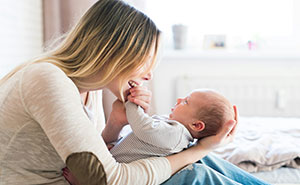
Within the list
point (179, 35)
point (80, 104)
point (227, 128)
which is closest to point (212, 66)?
point (179, 35)

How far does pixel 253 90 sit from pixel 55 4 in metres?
1.72

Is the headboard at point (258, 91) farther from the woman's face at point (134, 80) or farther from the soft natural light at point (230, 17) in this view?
the woman's face at point (134, 80)

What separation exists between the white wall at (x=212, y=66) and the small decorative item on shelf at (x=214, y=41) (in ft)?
0.35

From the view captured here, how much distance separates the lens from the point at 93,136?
96 cm

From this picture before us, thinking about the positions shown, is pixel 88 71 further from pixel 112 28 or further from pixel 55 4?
pixel 55 4

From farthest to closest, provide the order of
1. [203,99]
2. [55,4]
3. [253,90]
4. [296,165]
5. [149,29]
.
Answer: [253,90], [55,4], [296,165], [203,99], [149,29]

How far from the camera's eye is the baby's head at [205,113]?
1.29 meters

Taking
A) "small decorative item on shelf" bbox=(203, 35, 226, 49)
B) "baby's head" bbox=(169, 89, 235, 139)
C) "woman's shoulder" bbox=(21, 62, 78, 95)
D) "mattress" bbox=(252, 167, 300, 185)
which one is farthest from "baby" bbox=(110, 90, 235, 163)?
"small decorative item on shelf" bbox=(203, 35, 226, 49)

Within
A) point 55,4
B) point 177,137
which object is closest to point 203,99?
point 177,137

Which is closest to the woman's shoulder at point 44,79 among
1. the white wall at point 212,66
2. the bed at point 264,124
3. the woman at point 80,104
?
the woman at point 80,104

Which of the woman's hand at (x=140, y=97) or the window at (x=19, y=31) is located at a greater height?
the window at (x=19, y=31)

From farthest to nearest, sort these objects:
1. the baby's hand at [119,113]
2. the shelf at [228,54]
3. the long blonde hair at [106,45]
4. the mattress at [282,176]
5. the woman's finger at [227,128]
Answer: the shelf at [228,54] → the mattress at [282,176] → the baby's hand at [119,113] → the woman's finger at [227,128] → the long blonde hair at [106,45]

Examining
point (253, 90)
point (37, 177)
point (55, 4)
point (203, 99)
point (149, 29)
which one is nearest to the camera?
point (37, 177)

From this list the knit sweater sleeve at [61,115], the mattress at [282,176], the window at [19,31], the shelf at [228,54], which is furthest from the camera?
the shelf at [228,54]
